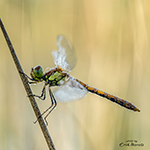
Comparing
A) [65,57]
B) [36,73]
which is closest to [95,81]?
[65,57]

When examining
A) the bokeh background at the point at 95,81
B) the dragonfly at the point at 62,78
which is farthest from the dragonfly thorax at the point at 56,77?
the bokeh background at the point at 95,81

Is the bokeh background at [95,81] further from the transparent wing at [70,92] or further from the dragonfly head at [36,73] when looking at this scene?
the dragonfly head at [36,73]

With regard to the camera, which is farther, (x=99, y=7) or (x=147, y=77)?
(x=99, y=7)

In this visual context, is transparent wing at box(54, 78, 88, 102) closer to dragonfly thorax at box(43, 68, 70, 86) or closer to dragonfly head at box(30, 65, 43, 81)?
dragonfly thorax at box(43, 68, 70, 86)

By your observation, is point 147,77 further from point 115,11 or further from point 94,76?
point 115,11

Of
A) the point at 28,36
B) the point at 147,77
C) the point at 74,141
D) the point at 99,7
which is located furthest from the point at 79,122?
the point at 99,7
